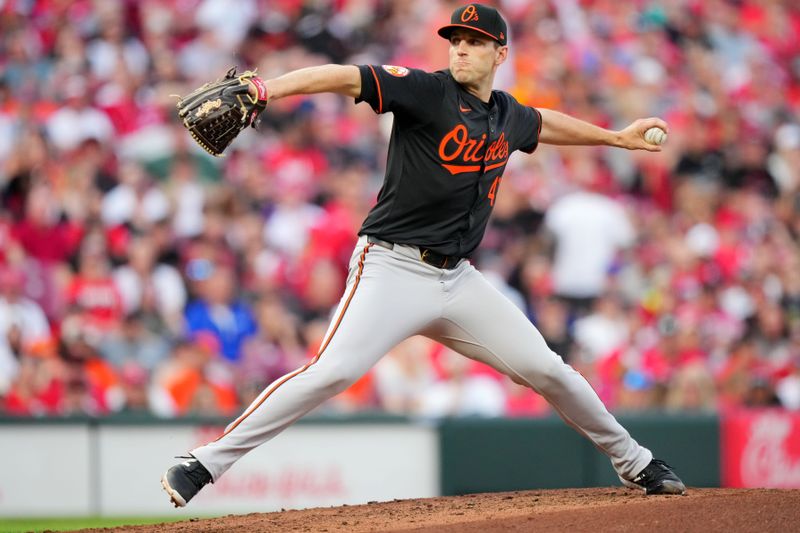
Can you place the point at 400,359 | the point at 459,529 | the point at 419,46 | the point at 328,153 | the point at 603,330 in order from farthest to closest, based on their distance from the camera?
the point at 419,46, the point at 328,153, the point at 603,330, the point at 400,359, the point at 459,529

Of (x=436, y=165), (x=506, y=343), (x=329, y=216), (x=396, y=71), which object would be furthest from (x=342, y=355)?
(x=329, y=216)

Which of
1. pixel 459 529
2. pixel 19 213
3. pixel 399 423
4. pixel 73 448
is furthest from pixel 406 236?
pixel 19 213

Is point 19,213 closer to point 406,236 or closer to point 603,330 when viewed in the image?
point 603,330

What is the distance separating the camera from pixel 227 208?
32.7 feet

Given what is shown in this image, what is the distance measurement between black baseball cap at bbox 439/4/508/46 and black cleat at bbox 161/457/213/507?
195 cm

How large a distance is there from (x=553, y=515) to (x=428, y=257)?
1.12 metres

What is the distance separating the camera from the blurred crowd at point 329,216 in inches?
350

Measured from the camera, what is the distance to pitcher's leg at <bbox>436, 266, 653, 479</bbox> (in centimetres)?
486

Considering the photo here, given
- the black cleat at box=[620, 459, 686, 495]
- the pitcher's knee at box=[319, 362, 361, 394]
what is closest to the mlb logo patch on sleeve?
the pitcher's knee at box=[319, 362, 361, 394]

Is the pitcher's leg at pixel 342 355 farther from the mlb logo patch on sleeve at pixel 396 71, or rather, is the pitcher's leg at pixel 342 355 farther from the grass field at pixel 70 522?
the grass field at pixel 70 522

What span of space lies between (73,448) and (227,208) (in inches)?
99.5

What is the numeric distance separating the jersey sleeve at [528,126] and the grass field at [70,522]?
12.2 feet

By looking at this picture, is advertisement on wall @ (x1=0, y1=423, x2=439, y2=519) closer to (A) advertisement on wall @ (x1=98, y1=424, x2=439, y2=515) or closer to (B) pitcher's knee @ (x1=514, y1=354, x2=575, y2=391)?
(A) advertisement on wall @ (x1=98, y1=424, x2=439, y2=515)

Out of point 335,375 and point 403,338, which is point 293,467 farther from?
point 335,375
